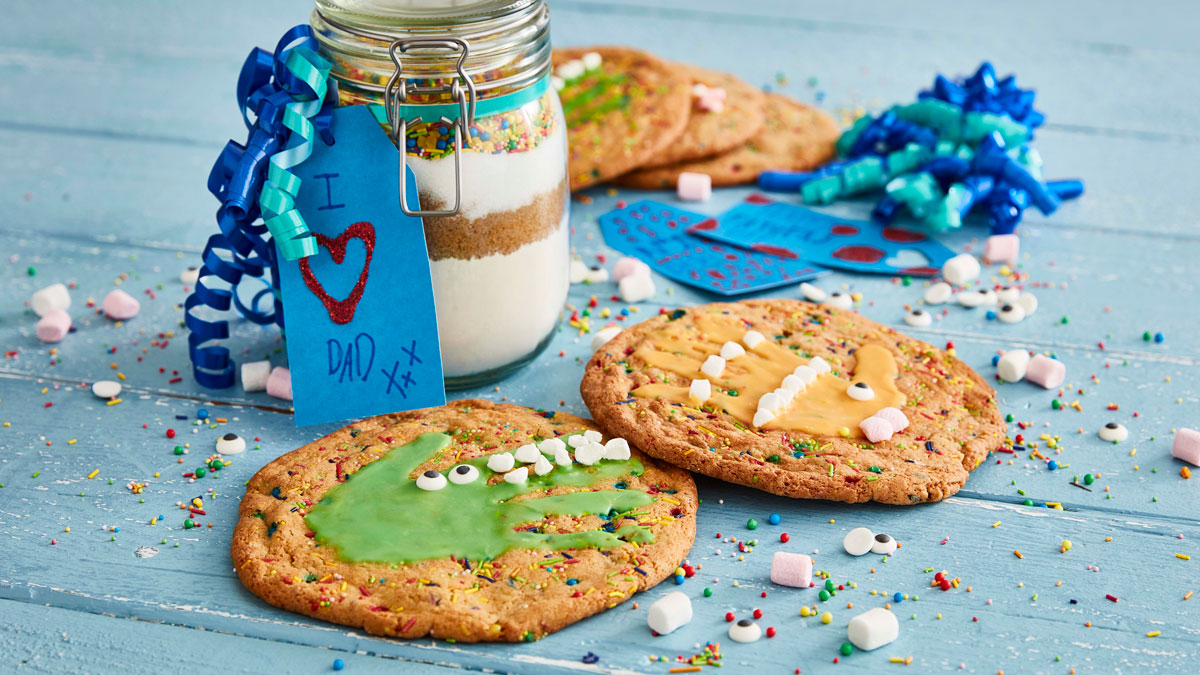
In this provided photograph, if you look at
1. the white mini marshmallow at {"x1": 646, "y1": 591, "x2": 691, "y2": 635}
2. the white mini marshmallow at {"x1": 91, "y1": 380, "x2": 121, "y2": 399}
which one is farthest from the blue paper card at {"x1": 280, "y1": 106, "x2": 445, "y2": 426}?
the white mini marshmallow at {"x1": 646, "y1": 591, "x2": 691, "y2": 635}

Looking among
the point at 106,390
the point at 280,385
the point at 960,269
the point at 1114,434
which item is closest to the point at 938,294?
the point at 960,269

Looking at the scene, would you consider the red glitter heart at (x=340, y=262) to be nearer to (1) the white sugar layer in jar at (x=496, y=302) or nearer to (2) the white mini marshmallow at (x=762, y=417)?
(1) the white sugar layer in jar at (x=496, y=302)

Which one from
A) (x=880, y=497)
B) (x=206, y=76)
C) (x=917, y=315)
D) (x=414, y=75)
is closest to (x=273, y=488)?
(x=414, y=75)

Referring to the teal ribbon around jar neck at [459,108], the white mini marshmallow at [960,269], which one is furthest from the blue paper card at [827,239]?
the teal ribbon around jar neck at [459,108]

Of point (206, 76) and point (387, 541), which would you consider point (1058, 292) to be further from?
point (206, 76)

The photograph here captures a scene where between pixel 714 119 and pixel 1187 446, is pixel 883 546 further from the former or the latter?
pixel 714 119

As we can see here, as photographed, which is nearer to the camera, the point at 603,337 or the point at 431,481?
the point at 431,481

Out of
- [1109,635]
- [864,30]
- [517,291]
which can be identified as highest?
[864,30]
